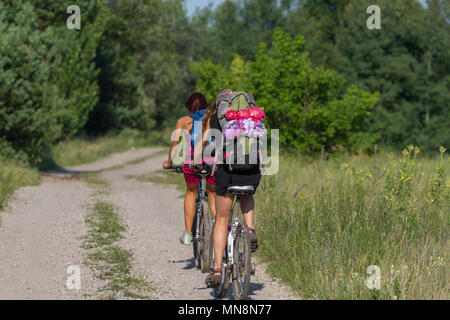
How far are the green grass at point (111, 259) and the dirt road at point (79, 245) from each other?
4.5 inches

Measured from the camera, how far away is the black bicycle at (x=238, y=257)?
5.49 meters

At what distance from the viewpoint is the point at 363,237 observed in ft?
21.7

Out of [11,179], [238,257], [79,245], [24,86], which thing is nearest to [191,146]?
[238,257]

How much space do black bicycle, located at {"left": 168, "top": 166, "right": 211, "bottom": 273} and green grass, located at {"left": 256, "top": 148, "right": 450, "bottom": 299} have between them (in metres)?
0.82

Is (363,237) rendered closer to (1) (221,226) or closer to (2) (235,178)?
(1) (221,226)

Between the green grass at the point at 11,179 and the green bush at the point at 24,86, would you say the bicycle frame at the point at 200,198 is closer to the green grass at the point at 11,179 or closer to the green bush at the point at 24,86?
the green grass at the point at 11,179

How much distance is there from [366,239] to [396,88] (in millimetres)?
38469

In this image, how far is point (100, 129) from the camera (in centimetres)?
4238

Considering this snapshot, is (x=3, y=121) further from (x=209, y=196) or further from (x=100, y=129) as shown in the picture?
(x=100, y=129)

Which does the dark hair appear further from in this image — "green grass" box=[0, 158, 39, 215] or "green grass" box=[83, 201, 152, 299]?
"green grass" box=[0, 158, 39, 215]

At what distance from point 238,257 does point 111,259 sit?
2.68m

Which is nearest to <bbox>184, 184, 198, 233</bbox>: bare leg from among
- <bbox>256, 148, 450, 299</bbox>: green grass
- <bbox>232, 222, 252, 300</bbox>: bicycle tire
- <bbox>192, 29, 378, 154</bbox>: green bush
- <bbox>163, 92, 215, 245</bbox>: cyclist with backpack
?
<bbox>163, 92, 215, 245</bbox>: cyclist with backpack

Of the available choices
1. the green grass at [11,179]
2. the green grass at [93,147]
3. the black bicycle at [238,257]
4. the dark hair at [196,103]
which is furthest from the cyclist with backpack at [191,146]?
the green grass at [93,147]

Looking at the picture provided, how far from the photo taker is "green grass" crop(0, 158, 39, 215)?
43.8 ft
